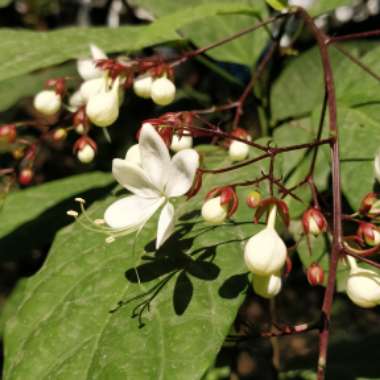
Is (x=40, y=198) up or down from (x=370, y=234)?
down

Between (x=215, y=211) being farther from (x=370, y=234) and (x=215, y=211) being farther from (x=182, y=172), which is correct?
(x=370, y=234)

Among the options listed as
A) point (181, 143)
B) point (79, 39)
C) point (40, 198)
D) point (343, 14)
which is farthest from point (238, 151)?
point (343, 14)

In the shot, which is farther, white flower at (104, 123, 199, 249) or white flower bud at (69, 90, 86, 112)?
white flower bud at (69, 90, 86, 112)

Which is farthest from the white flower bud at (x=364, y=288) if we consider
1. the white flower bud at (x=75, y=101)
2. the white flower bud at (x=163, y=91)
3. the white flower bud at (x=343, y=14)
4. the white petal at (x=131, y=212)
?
the white flower bud at (x=343, y=14)

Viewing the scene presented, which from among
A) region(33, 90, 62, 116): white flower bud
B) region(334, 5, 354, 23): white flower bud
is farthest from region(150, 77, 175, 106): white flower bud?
region(334, 5, 354, 23): white flower bud

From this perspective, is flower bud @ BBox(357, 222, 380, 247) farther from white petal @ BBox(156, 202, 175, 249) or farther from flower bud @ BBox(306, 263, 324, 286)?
white petal @ BBox(156, 202, 175, 249)

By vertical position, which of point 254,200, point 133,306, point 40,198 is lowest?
point 40,198

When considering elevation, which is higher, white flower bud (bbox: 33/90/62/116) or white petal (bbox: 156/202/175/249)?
white petal (bbox: 156/202/175/249)
